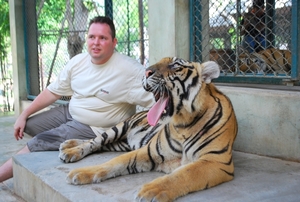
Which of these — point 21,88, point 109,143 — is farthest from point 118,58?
point 21,88

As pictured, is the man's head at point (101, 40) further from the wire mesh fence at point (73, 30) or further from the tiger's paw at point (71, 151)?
the wire mesh fence at point (73, 30)

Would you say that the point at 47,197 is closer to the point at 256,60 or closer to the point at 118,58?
the point at 118,58

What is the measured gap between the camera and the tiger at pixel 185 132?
242 cm

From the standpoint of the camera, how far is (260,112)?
3301 mm

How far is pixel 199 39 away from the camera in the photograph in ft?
13.5

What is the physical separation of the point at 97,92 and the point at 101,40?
0.47 meters

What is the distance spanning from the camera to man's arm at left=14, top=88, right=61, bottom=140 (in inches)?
149

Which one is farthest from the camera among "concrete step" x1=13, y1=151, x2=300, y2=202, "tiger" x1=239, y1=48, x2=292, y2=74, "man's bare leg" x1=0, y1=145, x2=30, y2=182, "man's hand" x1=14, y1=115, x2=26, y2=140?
"tiger" x1=239, y1=48, x2=292, y2=74

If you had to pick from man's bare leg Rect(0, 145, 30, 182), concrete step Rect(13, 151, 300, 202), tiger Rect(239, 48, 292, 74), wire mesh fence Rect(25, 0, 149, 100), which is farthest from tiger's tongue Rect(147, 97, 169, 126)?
wire mesh fence Rect(25, 0, 149, 100)

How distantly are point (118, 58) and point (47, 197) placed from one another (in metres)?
1.40

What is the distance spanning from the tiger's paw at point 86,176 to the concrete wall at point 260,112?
4.63 feet

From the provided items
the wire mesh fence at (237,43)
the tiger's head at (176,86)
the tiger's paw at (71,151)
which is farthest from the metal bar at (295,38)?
the tiger's paw at (71,151)

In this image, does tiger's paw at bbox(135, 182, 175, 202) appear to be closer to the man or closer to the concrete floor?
the concrete floor

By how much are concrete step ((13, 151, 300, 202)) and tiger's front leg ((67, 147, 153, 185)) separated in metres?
0.04
